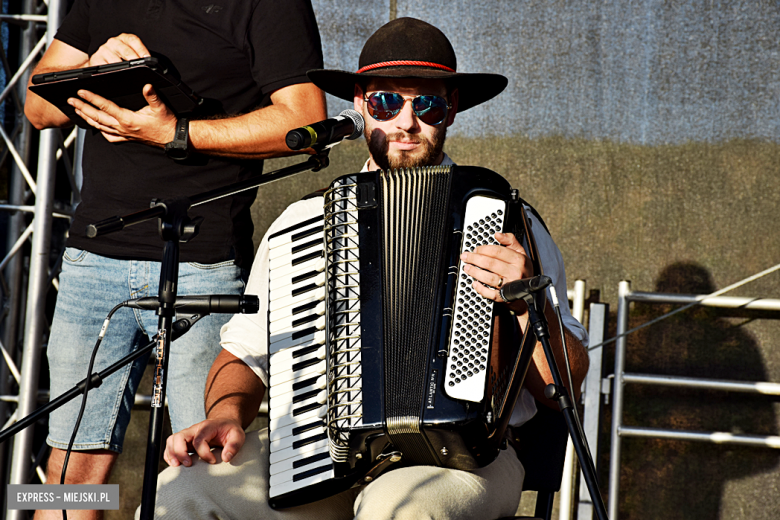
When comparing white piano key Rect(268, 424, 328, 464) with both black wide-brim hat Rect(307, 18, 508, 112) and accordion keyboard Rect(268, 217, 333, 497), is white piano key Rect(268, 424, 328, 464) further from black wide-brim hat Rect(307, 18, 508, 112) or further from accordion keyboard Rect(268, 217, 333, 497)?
black wide-brim hat Rect(307, 18, 508, 112)

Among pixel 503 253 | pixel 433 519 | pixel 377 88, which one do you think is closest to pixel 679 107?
pixel 377 88

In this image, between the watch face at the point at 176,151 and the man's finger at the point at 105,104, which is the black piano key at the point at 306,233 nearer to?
the watch face at the point at 176,151

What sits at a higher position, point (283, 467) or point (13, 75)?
point (13, 75)

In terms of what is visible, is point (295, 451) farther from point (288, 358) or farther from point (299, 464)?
point (288, 358)

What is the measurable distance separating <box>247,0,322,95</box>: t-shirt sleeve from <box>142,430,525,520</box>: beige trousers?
1008 millimetres

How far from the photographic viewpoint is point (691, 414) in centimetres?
376

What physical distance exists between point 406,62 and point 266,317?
820 mm

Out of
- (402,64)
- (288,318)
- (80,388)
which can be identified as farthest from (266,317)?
(402,64)

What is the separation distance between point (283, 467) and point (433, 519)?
0.36m

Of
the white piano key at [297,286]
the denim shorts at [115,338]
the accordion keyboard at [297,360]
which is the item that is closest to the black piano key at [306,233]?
the accordion keyboard at [297,360]

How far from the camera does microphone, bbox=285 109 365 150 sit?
1.40 meters

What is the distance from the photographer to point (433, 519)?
1.47 m

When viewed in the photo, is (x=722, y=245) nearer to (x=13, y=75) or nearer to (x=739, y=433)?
(x=739, y=433)

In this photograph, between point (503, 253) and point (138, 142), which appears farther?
point (138, 142)
